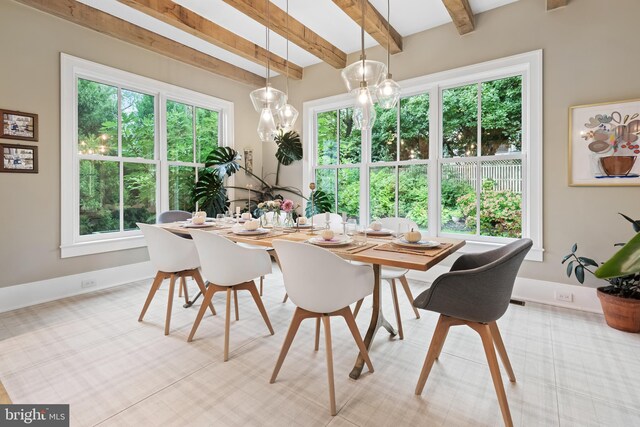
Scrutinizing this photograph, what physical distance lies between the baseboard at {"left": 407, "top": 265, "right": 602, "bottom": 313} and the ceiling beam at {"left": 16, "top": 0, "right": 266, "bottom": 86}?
454 cm

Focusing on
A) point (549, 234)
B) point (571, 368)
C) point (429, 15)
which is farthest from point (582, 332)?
point (429, 15)

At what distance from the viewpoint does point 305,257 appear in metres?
1.59

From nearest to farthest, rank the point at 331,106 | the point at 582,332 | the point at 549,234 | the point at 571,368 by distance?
the point at 571,368 < the point at 582,332 < the point at 549,234 < the point at 331,106

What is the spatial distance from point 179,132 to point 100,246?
1748 millimetres

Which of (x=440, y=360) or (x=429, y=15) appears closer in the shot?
(x=440, y=360)

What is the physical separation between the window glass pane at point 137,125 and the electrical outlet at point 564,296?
474 cm

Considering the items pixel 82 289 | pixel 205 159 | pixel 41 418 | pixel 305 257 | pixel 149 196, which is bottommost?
pixel 41 418

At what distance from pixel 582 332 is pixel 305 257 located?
92.4 inches

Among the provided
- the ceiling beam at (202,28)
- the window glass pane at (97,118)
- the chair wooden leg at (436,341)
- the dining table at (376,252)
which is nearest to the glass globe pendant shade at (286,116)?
the ceiling beam at (202,28)

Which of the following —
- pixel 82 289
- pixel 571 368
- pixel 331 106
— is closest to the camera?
pixel 571 368

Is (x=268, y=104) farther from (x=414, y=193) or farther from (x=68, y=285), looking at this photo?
(x=68, y=285)

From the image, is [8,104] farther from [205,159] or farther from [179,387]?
[179,387]

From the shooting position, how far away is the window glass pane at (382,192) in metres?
4.06

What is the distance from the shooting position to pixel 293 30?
3432mm
